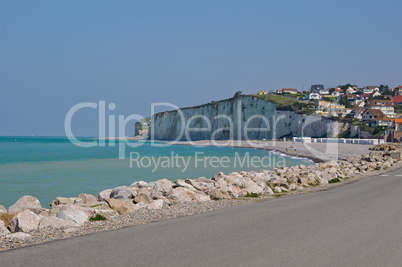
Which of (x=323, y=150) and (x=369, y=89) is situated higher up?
(x=369, y=89)

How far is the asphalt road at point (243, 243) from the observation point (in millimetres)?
5723

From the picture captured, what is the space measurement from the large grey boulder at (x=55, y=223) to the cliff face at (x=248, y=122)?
92.3m

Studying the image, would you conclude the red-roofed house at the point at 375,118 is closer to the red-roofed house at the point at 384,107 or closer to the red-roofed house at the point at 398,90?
the red-roofed house at the point at 384,107

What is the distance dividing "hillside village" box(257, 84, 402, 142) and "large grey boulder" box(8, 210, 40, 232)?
262 ft

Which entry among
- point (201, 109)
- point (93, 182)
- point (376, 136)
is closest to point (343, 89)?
point (201, 109)

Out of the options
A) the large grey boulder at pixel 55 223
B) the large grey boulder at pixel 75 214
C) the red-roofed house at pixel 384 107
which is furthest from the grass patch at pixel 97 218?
the red-roofed house at pixel 384 107

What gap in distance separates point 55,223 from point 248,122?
101 meters

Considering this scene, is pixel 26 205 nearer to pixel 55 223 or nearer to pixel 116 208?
pixel 116 208

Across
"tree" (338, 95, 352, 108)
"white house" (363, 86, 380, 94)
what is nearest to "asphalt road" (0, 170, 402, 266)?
"tree" (338, 95, 352, 108)

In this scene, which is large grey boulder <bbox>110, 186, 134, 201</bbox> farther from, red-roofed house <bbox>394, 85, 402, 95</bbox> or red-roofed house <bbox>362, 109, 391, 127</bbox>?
red-roofed house <bbox>394, 85, 402, 95</bbox>

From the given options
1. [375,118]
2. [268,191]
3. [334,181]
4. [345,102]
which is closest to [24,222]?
[268,191]

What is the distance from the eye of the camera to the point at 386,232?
751 cm

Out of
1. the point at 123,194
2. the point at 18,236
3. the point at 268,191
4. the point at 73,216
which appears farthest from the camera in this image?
the point at 268,191

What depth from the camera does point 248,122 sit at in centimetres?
10856
